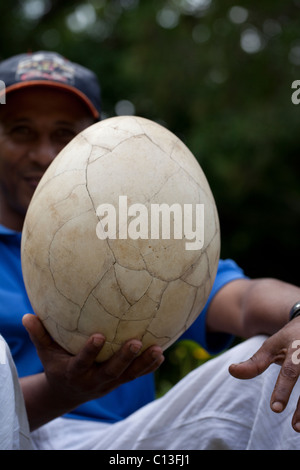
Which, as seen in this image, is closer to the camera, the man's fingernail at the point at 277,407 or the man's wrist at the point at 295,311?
the man's fingernail at the point at 277,407

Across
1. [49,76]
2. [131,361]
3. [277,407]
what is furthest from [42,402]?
[49,76]

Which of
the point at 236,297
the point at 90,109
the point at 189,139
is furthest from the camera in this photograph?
the point at 189,139

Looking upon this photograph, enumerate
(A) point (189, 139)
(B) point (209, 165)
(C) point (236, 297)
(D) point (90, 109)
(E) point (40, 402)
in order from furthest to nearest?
(A) point (189, 139) < (B) point (209, 165) < (D) point (90, 109) < (C) point (236, 297) < (E) point (40, 402)

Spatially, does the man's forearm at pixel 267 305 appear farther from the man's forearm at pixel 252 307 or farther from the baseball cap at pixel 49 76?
the baseball cap at pixel 49 76

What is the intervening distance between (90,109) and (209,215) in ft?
3.24

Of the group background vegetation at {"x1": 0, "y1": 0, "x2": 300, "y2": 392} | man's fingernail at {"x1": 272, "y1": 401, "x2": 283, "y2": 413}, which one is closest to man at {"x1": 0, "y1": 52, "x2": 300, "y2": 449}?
man's fingernail at {"x1": 272, "y1": 401, "x2": 283, "y2": 413}

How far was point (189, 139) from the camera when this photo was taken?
7008mm

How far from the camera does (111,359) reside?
148cm

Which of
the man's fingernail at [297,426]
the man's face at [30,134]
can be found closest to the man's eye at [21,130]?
the man's face at [30,134]

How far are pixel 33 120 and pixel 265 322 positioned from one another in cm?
119

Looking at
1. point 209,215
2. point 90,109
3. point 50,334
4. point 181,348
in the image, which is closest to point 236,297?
point 209,215

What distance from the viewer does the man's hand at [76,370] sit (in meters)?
1.44

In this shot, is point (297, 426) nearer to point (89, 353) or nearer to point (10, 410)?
point (89, 353)

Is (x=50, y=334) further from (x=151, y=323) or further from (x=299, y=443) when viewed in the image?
(x=299, y=443)
